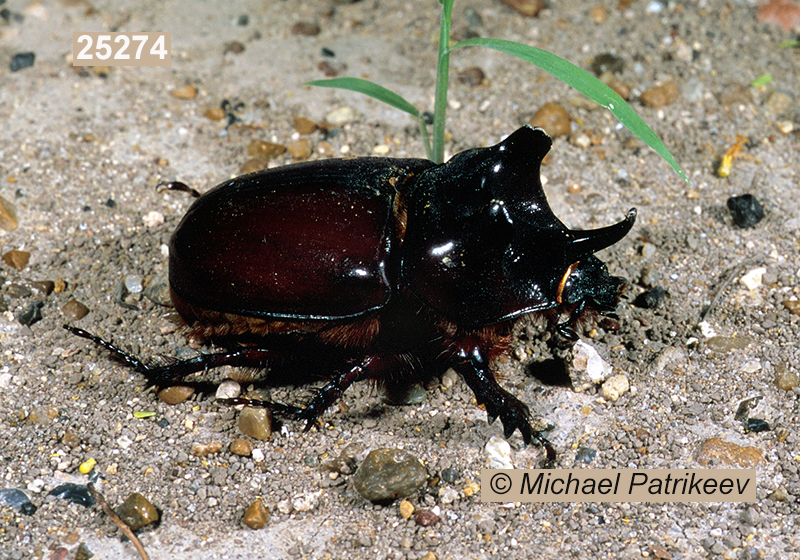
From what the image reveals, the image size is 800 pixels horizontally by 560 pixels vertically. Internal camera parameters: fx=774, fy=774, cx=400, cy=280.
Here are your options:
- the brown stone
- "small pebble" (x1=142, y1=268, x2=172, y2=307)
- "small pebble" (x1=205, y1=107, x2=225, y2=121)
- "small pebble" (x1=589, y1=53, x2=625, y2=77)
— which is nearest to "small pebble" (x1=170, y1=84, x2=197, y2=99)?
"small pebble" (x1=205, y1=107, x2=225, y2=121)

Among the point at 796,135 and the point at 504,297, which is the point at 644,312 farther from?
the point at 796,135

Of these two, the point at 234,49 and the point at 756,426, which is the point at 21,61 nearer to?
the point at 234,49

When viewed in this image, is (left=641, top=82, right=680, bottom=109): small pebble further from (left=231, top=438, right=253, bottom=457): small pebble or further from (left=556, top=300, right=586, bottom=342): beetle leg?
(left=231, top=438, right=253, bottom=457): small pebble

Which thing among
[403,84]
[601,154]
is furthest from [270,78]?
[601,154]

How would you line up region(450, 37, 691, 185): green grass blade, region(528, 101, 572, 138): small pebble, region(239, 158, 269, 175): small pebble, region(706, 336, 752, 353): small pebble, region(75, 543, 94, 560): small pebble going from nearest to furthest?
region(75, 543, 94, 560): small pebble < region(450, 37, 691, 185): green grass blade < region(706, 336, 752, 353): small pebble < region(239, 158, 269, 175): small pebble < region(528, 101, 572, 138): small pebble

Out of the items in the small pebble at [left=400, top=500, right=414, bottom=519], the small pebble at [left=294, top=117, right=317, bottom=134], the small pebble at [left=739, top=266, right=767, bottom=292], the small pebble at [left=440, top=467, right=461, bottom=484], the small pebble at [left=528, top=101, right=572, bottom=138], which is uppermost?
the small pebble at [left=528, top=101, right=572, bottom=138]

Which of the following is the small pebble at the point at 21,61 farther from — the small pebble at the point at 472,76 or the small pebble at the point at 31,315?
the small pebble at the point at 472,76
